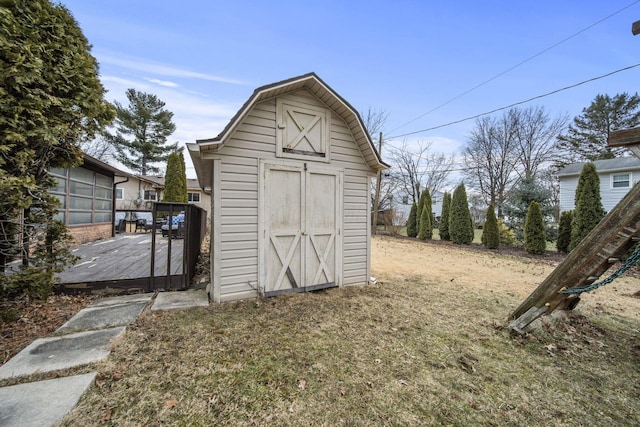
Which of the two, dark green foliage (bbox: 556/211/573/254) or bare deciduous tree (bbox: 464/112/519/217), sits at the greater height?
bare deciduous tree (bbox: 464/112/519/217)

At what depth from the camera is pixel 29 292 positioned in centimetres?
334

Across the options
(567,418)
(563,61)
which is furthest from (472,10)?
(567,418)

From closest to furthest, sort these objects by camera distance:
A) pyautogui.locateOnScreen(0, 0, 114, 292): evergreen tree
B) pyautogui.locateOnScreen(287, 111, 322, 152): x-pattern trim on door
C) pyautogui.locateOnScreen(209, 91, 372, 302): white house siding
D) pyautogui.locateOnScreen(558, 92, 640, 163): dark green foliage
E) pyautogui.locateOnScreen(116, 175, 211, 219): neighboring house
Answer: pyautogui.locateOnScreen(0, 0, 114, 292): evergreen tree
pyautogui.locateOnScreen(209, 91, 372, 302): white house siding
pyautogui.locateOnScreen(287, 111, 322, 152): x-pattern trim on door
pyautogui.locateOnScreen(116, 175, 211, 219): neighboring house
pyautogui.locateOnScreen(558, 92, 640, 163): dark green foliage

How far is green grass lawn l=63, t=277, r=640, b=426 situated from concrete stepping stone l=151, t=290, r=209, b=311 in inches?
9.8

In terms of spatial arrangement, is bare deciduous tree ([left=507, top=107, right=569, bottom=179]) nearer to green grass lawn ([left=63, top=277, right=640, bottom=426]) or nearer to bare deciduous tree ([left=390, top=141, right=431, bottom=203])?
bare deciduous tree ([left=390, top=141, right=431, bottom=203])

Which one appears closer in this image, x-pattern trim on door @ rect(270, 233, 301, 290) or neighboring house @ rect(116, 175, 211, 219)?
x-pattern trim on door @ rect(270, 233, 301, 290)

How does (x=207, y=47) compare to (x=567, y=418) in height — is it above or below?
above

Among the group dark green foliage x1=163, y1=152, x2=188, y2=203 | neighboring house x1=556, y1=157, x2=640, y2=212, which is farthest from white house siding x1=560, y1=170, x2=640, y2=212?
dark green foliage x1=163, y1=152, x2=188, y2=203

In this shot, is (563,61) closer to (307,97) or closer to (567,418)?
(307,97)

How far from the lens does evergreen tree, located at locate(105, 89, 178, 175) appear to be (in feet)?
82.4

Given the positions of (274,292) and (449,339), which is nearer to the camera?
(449,339)

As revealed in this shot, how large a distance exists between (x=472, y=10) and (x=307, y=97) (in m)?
9.57

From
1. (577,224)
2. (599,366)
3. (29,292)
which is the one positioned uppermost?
(577,224)

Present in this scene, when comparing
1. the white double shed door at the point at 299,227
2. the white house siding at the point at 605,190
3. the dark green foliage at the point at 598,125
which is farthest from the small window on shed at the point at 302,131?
the dark green foliage at the point at 598,125
